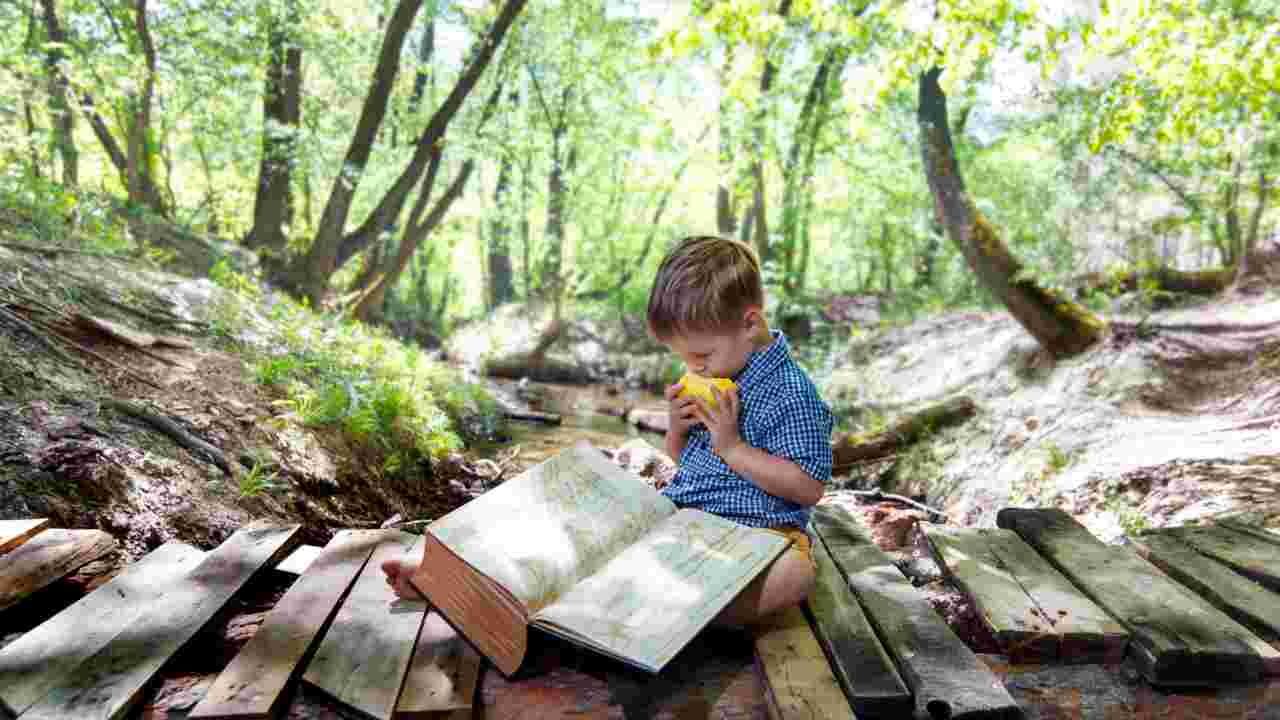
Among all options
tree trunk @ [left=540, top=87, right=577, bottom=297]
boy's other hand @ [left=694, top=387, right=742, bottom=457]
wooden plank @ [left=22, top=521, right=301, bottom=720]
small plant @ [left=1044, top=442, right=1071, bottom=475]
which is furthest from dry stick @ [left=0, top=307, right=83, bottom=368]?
tree trunk @ [left=540, top=87, right=577, bottom=297]

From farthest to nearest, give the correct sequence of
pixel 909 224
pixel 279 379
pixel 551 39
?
pixel 909 224 → pixel 551 39 → pixel 279 379

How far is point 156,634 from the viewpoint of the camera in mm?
1959

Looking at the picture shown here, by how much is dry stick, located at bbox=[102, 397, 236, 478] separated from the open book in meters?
2.20

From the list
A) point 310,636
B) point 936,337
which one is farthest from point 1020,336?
point 310,636

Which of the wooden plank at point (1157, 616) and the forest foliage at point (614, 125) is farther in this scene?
the forest foliage at point (614, 125)

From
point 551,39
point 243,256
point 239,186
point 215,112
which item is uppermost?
point 551,39

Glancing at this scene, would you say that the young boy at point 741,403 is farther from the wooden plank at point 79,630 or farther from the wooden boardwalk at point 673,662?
the wooden plank at point 79,630

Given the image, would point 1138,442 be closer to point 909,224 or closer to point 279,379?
point 279,379

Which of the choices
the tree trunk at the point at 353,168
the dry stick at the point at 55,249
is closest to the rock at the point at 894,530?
the dry stick at the point at 55,249

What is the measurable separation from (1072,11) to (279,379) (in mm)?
5991

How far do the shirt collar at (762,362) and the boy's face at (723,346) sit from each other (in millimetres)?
22

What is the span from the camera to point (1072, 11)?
223 inches

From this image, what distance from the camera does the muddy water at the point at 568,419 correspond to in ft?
24.4

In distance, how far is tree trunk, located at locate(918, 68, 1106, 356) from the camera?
6.44 m
